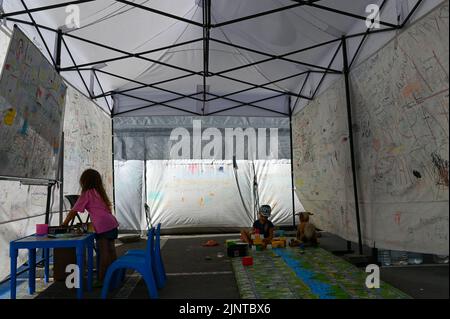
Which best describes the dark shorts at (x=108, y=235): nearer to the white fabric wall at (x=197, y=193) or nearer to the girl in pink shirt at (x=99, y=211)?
the girl in pink shirt at (x=99, y=211)

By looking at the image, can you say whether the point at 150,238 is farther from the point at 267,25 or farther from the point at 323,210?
the point at 323,210

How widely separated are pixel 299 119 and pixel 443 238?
Result: 5.14m

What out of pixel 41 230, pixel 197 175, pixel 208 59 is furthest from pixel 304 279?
pixel 197 175

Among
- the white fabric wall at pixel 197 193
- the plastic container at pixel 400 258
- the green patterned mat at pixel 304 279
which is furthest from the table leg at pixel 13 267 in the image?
the white fabric wall at pixel 197 193

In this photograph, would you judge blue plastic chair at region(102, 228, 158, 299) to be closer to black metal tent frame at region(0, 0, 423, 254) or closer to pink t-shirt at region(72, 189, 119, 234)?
pink t-shirt at region(72, 189, 119, 234)

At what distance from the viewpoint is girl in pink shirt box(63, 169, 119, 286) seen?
383 centimetres

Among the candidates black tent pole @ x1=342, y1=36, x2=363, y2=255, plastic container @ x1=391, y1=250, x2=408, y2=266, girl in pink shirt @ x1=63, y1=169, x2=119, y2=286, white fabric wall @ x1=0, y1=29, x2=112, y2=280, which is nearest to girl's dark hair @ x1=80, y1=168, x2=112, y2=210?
girl in pink shirt @ x1=63, y1=169, x2=119, y2=286

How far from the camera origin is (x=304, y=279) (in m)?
3.99

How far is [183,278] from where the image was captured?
14.1 ft
